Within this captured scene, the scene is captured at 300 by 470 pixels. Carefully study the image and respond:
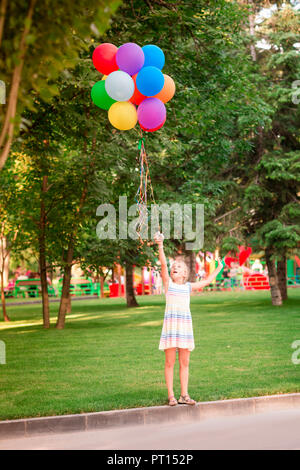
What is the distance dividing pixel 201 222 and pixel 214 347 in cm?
1227

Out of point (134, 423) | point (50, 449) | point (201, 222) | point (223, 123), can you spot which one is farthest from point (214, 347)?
point (201, 222)

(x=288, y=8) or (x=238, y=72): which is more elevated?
(x=288, y=8)

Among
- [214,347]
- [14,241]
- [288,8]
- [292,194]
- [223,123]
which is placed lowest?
[214,347]

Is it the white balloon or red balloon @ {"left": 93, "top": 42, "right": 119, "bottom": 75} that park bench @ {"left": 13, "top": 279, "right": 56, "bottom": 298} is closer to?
red balloon @ {"left": 93, "top": 42, "right": 119, "bottom": 75}

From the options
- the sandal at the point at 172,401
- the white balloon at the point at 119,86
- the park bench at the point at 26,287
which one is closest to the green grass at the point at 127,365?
the sandal at the point at 172,401

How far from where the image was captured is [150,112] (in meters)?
7.76

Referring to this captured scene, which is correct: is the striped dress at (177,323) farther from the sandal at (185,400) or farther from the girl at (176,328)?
the sandal at (185,400)

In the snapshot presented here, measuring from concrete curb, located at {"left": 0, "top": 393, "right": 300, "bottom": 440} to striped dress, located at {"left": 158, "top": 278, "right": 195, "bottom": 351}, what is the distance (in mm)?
723

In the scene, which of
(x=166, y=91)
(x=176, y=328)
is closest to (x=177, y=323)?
(x=176, y=328)

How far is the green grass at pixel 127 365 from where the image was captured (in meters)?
8.07

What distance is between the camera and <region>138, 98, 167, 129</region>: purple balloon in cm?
776

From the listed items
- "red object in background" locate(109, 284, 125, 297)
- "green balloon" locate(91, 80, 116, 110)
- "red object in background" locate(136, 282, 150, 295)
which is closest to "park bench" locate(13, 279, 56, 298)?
"red object in background" locate(109, 284, 125, 297)

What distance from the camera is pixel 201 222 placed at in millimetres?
25484
